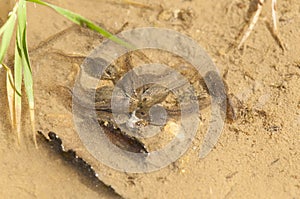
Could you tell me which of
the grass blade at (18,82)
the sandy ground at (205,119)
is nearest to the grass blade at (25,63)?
the grass blade at (18,82)

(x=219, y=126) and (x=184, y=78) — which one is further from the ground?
(x=184, y=78)

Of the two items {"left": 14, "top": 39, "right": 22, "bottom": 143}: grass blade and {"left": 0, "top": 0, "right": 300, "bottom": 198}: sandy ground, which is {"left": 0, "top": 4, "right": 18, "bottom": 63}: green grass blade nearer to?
{"left": 14, "top": 39, "right": 22, "bottom": 143}: grass blade

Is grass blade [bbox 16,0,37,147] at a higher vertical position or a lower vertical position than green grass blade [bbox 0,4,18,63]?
lower

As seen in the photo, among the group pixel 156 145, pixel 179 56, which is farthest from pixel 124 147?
pixel 179 56

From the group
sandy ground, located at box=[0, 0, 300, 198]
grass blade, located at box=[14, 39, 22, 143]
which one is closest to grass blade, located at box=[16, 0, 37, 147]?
grass blade, located at box=[14, 39, 22, 143]

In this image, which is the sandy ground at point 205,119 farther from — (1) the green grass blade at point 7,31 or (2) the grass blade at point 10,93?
(1) the green grass blade at point 7,31

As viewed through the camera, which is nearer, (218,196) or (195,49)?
(218,196)

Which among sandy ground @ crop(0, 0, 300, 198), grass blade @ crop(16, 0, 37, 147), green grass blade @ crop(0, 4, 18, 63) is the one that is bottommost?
sandy ground @ crop(0, 0, 300, 198)

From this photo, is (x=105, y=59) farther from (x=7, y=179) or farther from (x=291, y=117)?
(x=291, y=117)
